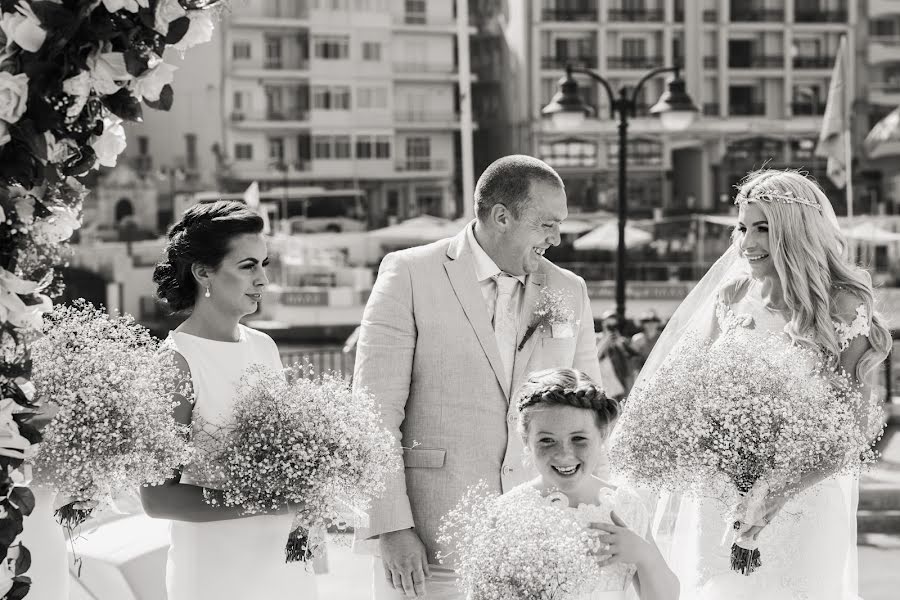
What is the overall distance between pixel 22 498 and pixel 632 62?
6819 cm

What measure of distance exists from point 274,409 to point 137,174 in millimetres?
69712

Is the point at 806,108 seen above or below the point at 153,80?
above

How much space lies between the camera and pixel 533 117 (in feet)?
223

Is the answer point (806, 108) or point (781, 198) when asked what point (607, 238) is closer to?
point (806, 108)

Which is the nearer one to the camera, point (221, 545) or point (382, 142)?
point (221, 545)

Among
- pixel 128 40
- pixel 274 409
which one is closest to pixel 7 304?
pixel 128 40

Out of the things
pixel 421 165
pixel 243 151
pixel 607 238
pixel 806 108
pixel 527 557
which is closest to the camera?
pixel 527 557

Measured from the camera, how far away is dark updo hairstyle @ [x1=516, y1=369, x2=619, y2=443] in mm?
3557

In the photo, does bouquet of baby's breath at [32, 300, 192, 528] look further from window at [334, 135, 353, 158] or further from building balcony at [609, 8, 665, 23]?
building balcony at [609, 8, 665, 23]

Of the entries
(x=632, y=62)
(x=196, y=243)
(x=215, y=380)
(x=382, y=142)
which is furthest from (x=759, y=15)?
(x=215, y=380)

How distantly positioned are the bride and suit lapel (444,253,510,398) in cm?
55

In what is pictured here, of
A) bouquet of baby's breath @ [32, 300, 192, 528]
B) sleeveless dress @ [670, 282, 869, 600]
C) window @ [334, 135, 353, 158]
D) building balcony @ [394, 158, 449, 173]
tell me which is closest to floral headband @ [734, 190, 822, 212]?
sleeveless dress @ [670, 282, 869, 600]

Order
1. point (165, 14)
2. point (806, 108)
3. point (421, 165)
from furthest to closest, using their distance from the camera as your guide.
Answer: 1. point (421, 165)
2. point (806, 108)
3. point (165, 14)

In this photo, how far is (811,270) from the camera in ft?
14.9
